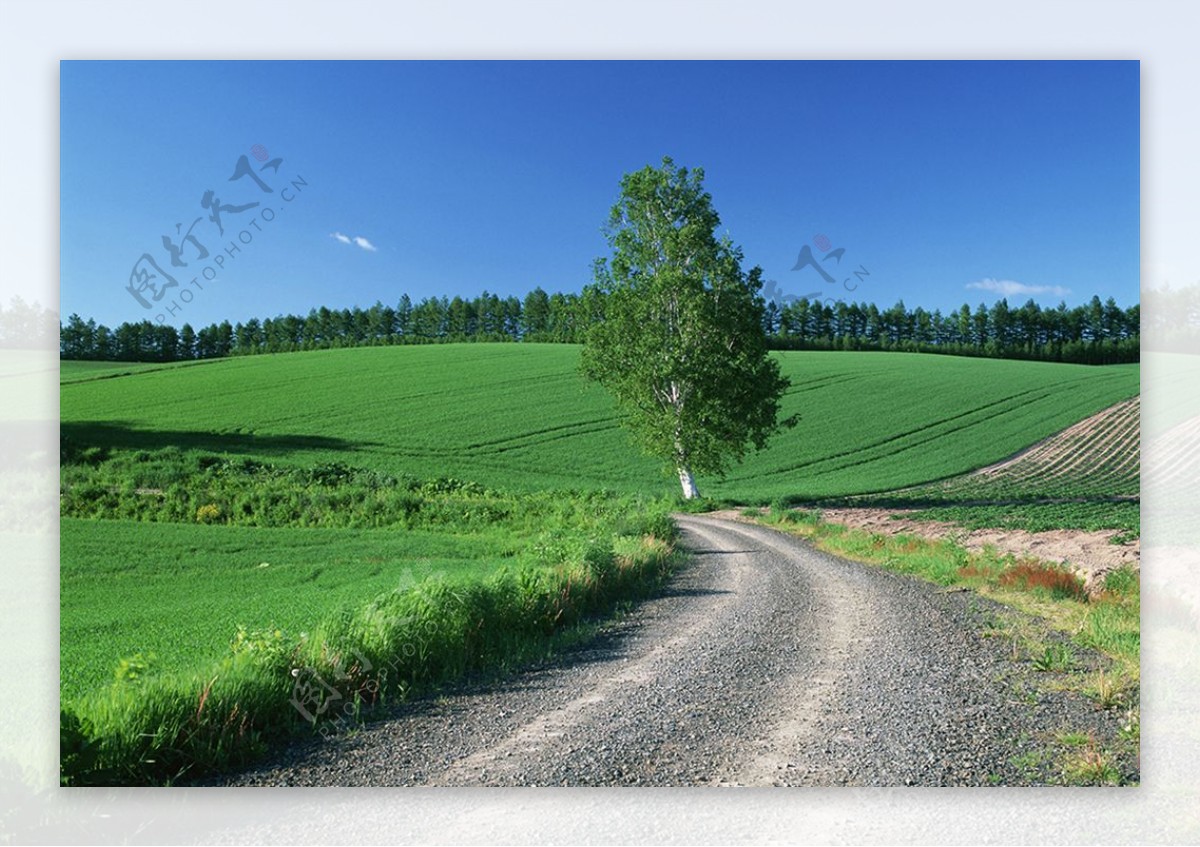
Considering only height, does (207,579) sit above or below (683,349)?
below

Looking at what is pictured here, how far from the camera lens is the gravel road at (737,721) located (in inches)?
189

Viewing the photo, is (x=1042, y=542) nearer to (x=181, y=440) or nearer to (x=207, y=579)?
(x=207, y=579)

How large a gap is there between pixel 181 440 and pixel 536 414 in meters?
10.7

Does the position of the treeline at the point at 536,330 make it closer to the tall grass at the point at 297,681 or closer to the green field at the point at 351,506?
the green field at the point at 351,506

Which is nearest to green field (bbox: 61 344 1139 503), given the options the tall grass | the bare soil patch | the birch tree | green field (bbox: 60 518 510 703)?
the birch tree

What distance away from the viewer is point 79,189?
626 cm

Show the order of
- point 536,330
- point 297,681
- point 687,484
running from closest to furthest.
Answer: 1. point 297,681
2. point 536,330
3. point 687,484

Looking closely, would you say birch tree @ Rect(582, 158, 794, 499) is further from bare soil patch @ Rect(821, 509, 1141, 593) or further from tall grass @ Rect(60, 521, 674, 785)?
tall grass @ Rect(60, 521, 674, 785)

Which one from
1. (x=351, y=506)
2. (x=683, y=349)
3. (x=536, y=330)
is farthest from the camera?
(x=683, y=349)

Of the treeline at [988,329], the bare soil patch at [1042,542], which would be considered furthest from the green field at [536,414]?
the bare soil patch at [1042,542]

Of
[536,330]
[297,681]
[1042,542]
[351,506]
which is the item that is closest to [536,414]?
[351,506]

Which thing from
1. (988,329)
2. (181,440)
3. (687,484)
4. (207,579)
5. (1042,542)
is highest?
(988,329)

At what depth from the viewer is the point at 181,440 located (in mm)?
10953

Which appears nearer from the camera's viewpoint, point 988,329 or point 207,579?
point 988,329
